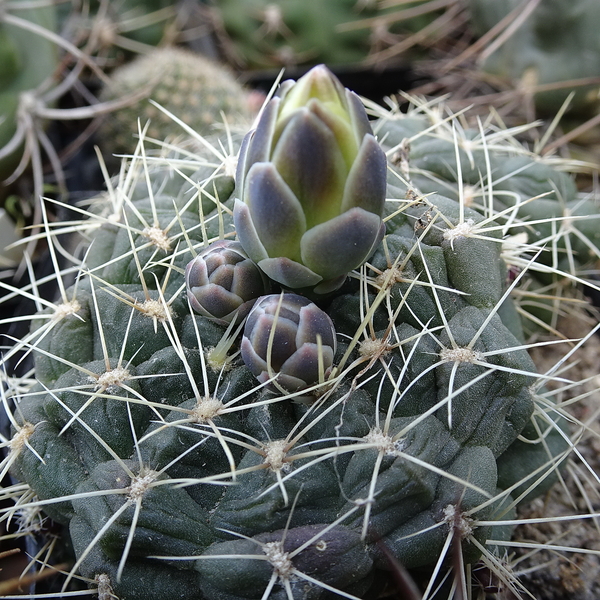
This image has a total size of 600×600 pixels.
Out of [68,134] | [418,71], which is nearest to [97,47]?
[68,134]

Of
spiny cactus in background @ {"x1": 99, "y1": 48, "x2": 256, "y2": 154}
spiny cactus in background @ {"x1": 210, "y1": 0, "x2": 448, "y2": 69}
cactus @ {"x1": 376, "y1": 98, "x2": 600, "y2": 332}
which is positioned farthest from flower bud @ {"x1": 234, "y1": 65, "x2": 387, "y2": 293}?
spiny cactus in background @ {"x1": 210, "y1": 0, "x2": 448, "y2": 69}

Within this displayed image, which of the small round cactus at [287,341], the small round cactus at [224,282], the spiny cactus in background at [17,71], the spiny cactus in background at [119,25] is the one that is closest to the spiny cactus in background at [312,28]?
the spiny cactus in background at [119,25]

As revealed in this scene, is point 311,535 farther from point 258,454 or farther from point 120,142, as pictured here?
point 120,142

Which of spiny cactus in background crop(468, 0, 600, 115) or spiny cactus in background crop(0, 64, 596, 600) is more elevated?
spiny cactus in background crop(468, 0, 600, 115)

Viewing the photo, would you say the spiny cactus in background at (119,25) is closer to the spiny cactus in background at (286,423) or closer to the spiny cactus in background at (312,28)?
the spiny cactus in background at (312,28)

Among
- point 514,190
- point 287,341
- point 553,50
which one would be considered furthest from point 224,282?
point 553,50

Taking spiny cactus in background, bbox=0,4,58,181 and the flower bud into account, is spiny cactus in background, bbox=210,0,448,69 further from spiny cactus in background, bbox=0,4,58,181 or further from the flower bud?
the flower bud
